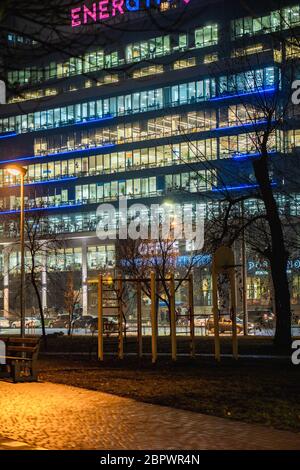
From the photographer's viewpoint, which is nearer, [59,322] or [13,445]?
[13,445]

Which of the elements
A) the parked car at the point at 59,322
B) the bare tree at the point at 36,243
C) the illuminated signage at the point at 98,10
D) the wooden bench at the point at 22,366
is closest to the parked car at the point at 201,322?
the bare tree at the point at 36,243

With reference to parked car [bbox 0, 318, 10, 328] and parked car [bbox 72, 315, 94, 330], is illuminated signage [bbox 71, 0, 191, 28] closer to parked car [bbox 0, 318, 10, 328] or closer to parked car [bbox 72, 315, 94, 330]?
parked car [bbox 72, 315, 94, 330]

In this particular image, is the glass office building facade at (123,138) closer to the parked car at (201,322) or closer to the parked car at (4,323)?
the parked car at (4,323)

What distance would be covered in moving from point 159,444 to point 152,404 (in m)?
3.78

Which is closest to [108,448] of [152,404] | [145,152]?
[152,404]

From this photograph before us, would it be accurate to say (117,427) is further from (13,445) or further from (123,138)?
(123,138)

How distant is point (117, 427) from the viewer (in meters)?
10.6

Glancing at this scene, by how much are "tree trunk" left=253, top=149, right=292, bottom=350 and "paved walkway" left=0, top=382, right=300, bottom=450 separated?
1311 cm

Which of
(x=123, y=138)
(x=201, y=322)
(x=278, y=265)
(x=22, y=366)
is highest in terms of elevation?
(x=123, y=138)

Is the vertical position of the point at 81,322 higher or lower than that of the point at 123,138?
lower

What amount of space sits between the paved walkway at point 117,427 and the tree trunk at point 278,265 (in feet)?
43.0

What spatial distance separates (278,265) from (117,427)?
641 inches

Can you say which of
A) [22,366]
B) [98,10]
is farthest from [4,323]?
[98,10]
